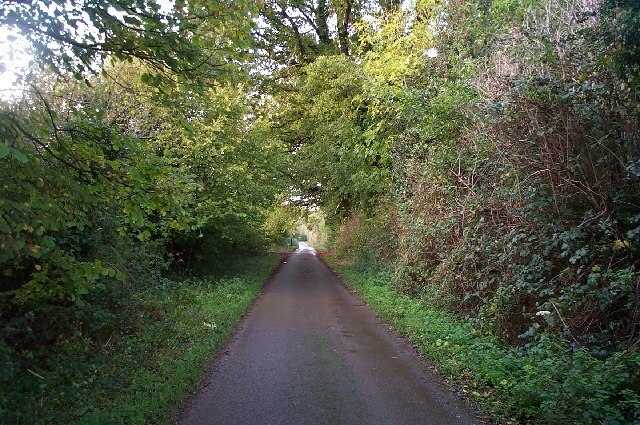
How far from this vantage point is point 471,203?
9766mm

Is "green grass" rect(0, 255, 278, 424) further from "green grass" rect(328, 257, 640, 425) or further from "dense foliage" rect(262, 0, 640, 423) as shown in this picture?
"dense foliage" rect(262, 0, 640, 423)

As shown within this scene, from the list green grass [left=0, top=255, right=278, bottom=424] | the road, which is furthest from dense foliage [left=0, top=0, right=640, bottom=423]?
the road

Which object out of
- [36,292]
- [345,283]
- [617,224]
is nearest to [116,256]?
[36,292]

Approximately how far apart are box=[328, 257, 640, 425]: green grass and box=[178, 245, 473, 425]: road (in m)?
0.38

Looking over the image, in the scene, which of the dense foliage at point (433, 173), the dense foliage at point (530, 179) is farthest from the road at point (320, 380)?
the dense foliage at point (530, 179)

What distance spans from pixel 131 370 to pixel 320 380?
271cm

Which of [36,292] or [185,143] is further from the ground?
[185,143]

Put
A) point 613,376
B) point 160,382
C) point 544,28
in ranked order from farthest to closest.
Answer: point 544,28 < point 160,382 < point 613,376

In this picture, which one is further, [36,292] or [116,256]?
[116,256]

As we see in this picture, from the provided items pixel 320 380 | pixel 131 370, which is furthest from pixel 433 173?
pixel 131 370

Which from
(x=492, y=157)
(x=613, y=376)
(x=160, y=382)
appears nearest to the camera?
(x=613, y=376)

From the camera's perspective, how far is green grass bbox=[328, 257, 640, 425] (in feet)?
14.4

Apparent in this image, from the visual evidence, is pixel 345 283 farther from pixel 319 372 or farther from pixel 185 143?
pixel 319 372

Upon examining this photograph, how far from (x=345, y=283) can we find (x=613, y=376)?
1439 cm
